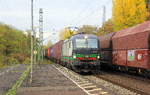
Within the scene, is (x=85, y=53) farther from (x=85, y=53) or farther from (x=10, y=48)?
(x=10, y=48)

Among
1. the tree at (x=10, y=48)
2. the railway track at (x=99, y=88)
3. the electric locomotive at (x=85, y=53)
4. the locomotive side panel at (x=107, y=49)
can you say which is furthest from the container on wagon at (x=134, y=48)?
the tree at (x=10, y=48)

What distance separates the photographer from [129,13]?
38625 mm

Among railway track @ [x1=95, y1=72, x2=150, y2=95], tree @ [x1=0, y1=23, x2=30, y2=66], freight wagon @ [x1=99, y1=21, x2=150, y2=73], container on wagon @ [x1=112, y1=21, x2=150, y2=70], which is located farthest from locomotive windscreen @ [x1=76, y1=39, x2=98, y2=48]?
tree @ [x1=0, y1=23, x2=30, y2=66]

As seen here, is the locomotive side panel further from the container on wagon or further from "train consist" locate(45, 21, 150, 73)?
the container on wagon

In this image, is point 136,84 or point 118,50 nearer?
point 136,84

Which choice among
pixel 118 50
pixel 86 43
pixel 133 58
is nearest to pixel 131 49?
pixel 133 58

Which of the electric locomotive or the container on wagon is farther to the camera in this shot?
the electric locomotive

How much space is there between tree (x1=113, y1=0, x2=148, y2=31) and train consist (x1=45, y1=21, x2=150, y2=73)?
12.9 metres

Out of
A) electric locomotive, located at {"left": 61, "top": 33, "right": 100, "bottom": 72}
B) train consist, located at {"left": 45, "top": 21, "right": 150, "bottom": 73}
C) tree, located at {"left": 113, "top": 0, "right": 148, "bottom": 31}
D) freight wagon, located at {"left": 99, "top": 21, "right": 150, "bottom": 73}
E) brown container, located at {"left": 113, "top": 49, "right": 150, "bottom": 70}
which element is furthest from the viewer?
tree, located at {"left": 113, "top": 0, "right": 148, "bottom": 31}

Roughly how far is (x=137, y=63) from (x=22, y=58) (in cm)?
4269

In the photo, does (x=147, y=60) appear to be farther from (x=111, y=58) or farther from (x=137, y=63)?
(x=111, y=58)

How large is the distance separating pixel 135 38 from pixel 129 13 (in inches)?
849

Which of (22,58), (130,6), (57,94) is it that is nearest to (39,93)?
(57,94)

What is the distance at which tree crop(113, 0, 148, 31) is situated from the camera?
37.9m
